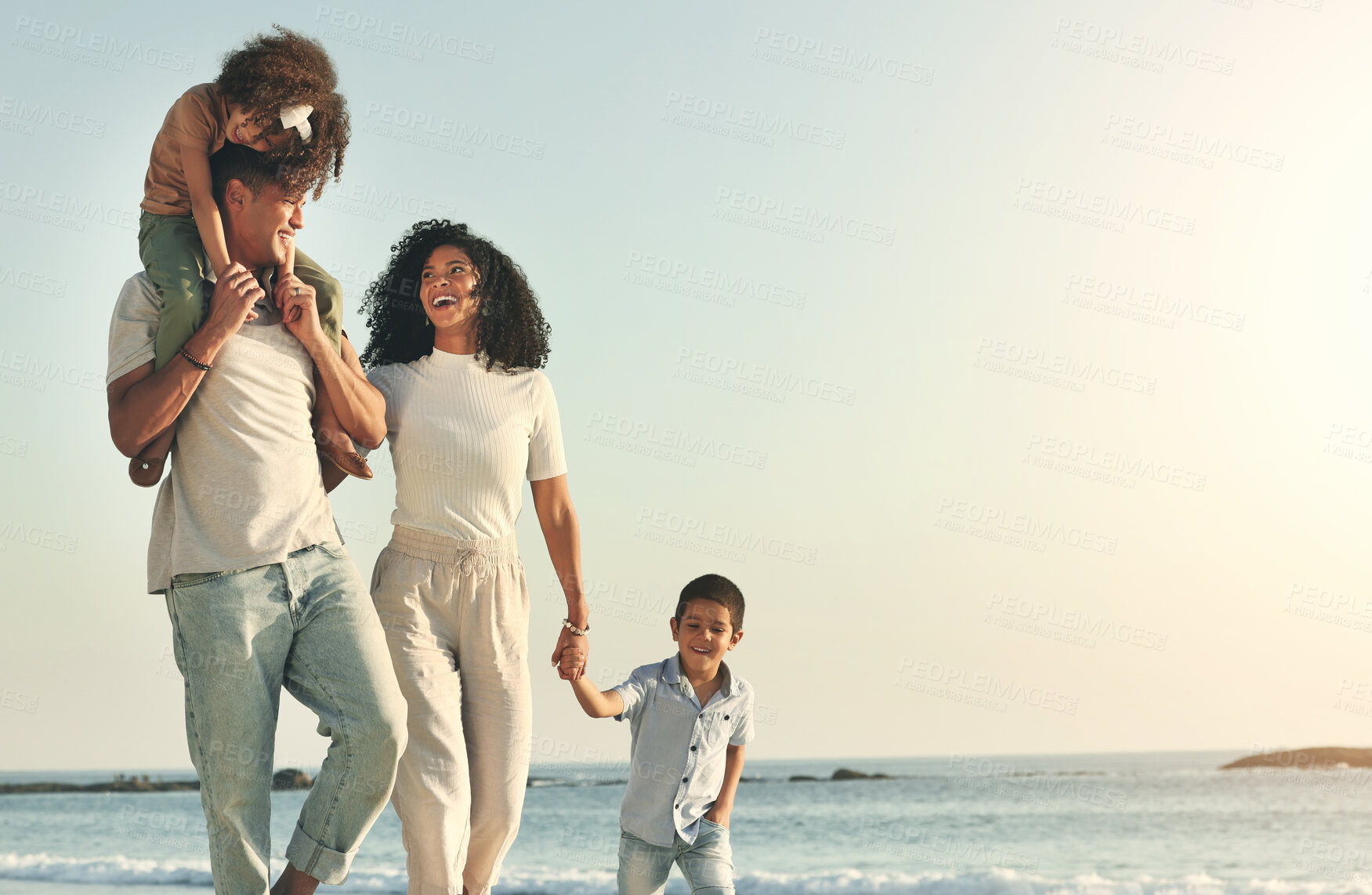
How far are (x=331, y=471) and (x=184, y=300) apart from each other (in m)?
0.64

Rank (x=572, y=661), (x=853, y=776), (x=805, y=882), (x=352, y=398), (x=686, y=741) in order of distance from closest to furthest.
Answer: (x=352, y=398) < (x=572, y=661) < (x=686, y=741) < (x=805, y=882) < (x=853, y=776)

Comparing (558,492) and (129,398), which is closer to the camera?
(129,398)

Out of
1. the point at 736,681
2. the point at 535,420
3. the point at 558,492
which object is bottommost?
the point at 736,681

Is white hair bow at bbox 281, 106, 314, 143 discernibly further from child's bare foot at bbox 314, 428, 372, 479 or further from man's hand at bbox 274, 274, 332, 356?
child's bare foot at bbox 314, 428, 372, 479

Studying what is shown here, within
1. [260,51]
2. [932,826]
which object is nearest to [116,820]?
[932,826]

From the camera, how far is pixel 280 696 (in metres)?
2.77

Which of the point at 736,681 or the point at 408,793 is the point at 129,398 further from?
the point at 736,681

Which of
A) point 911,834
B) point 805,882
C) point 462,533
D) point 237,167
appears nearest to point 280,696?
Answer: point 462,533

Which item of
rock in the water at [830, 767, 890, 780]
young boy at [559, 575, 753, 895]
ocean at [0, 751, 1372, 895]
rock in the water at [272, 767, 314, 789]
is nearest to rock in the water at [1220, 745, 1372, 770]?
ocean at [0, 751, 1372, 895]

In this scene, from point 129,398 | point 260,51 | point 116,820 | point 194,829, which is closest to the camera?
point 129,398

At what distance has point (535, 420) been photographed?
3.65 metres

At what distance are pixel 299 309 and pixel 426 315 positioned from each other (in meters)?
0.82

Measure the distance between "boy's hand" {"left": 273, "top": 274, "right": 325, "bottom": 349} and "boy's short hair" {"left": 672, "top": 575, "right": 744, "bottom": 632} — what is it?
1714mm

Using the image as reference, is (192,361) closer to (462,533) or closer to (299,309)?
(299,309)
